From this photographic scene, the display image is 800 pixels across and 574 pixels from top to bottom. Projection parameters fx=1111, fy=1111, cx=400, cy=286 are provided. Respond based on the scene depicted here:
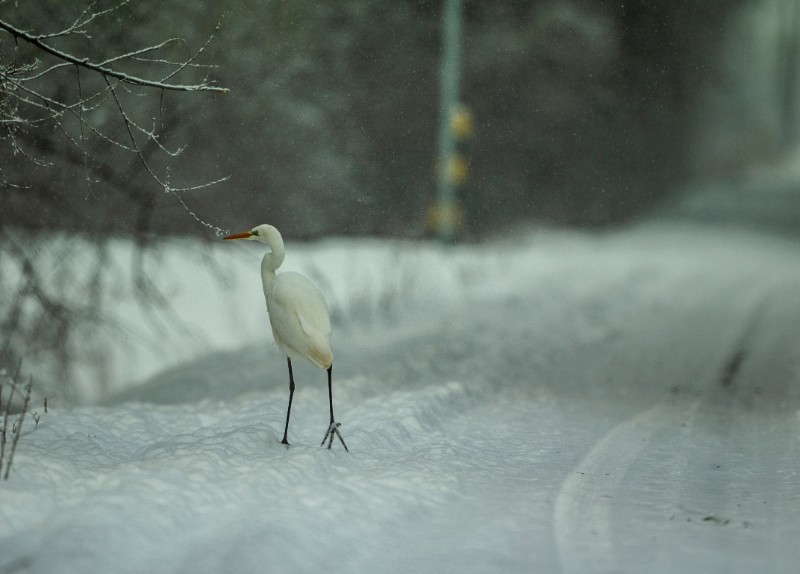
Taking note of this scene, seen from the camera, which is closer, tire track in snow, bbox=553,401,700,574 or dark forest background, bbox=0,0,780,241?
tire track in snow, bbox=553,401,700,574

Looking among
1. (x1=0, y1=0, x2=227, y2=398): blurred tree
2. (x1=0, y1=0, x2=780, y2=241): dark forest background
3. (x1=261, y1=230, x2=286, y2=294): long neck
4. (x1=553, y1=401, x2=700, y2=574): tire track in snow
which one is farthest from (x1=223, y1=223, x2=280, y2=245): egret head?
(x1=0, y1=0, x2=227, y2=398): blurred tree

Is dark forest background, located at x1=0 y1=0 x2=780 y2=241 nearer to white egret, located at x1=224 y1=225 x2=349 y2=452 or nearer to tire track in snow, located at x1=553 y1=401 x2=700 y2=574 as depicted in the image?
white egret, located at x1=224 y1=225 x2=349 y2=452

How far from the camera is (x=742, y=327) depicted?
1267 cm

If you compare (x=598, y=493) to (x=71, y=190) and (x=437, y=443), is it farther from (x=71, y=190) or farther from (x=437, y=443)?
(x=71, y=190)

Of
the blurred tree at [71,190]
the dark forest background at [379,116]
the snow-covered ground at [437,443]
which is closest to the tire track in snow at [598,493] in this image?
the snow-covered ground at [437,443]

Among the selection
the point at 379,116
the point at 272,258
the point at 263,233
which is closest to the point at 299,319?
the point at 272,258

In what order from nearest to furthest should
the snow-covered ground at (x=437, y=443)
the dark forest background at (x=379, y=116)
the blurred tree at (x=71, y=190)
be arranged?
the snow-covered ground at (x=437, y=443)
the blurred tree at (x=71, y=190)
the dark forest background at (x=379, y=116)

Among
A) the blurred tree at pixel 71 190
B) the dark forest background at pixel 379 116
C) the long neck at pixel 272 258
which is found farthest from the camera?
the dark forest background at pixel 379 116

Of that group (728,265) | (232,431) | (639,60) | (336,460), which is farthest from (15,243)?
(639,60)

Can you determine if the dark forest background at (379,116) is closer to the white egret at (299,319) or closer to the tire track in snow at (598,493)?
the white egret at (299,319)

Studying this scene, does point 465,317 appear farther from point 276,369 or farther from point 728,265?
point 728,265

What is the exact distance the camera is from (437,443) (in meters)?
7.18

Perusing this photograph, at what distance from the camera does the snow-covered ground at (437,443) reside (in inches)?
195

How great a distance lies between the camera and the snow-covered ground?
16.2 ft
